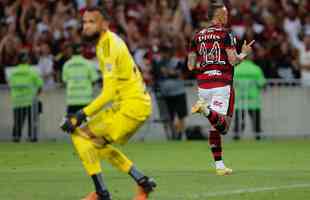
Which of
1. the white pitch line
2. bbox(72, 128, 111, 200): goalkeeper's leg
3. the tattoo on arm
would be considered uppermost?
the tattoo on arm

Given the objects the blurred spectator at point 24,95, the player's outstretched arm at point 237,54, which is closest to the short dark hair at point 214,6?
the player's outstretched arm at point 237,54

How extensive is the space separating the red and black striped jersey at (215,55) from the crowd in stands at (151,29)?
9924mm

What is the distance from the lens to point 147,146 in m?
24.0

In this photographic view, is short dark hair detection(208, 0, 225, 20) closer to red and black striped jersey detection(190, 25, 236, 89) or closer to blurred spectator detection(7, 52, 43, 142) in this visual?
red and black striped jersey detection(190, 25, 236, 89)

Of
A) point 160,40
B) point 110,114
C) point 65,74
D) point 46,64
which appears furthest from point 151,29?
point 110,114

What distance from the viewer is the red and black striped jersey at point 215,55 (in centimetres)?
1638

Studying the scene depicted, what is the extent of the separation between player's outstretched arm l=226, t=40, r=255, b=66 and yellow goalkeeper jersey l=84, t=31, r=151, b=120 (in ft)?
12.8

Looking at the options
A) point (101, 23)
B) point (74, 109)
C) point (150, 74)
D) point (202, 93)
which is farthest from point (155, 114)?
point (101, 23)

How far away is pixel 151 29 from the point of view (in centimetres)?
2755

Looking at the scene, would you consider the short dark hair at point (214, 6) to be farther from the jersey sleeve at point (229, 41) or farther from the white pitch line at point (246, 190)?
the white pitch line at point (246, 190)

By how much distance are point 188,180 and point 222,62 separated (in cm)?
201

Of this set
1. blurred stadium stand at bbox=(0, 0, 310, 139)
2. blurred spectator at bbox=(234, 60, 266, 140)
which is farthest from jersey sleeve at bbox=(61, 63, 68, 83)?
blurred spectator at bbox=(234, 60, 266, 140)

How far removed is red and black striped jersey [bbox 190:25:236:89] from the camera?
53.7 feet

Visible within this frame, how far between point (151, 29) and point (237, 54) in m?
11.3
